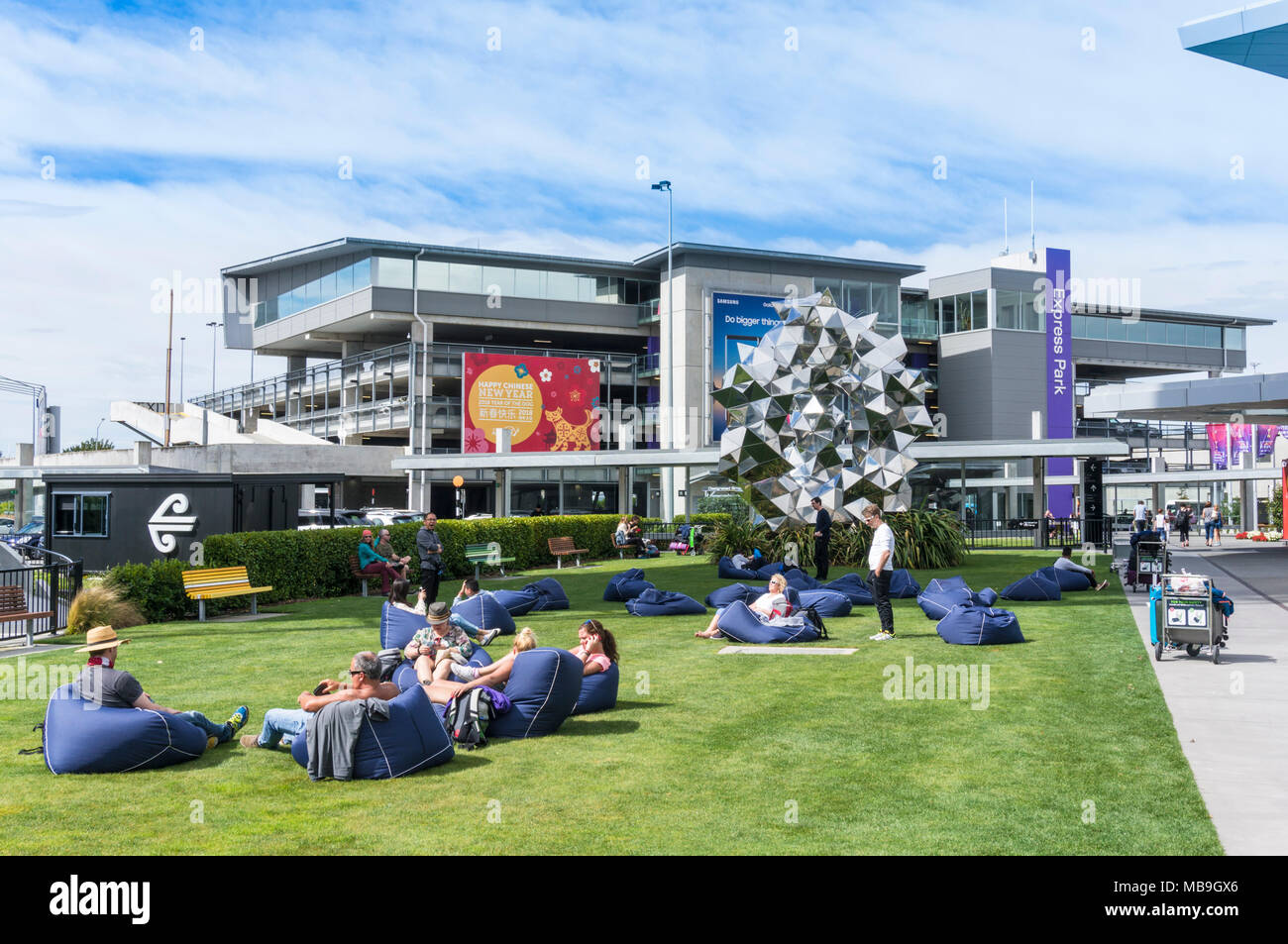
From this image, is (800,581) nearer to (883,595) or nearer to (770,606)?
(770,606)

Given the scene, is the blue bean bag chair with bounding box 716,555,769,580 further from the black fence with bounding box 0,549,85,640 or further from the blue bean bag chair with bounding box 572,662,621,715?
the blue bean bag chair with bounding box 572,662,621,715

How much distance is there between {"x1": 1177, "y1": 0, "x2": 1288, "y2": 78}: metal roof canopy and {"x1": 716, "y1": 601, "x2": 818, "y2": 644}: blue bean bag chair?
1815 cm

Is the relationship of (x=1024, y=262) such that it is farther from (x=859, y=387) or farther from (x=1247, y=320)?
(x=859, y=387)

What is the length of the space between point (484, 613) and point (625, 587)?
16.6 ft

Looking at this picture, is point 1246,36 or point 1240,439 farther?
point 1240,439

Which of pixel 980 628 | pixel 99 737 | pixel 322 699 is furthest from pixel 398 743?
pixel 980 628

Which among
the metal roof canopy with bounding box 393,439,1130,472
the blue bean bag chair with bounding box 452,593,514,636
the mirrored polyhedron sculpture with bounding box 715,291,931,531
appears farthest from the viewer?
the metal roof canopy with bounding box 393,439,1130,472

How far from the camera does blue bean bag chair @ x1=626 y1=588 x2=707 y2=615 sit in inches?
735

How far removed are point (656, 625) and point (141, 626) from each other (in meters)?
8.12

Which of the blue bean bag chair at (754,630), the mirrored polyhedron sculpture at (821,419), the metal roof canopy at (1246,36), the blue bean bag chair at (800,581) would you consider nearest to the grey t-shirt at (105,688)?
the blue bean bag chair at (754,630)

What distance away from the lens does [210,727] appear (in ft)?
30.2

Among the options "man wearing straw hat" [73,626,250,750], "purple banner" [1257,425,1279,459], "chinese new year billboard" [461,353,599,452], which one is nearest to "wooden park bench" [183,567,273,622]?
"man wearing straw hat" [73,626,250,750]

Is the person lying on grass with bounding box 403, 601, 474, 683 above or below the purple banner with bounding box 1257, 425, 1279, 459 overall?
below
